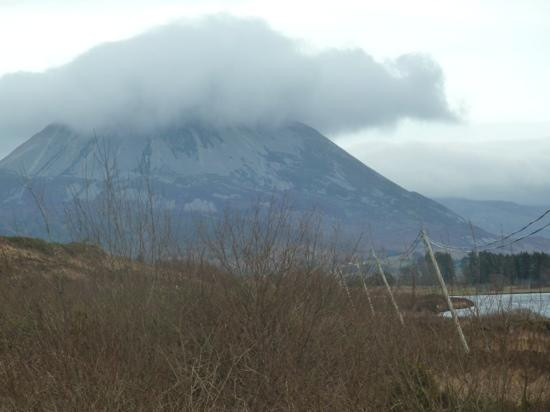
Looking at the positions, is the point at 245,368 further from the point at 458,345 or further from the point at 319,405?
the point at 458,345

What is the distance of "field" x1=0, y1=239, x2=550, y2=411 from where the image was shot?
32.0 ft

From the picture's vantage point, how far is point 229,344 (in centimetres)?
1255

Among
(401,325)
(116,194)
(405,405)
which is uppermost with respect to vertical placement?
(116,194)

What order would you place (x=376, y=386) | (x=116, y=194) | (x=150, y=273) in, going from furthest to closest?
(x=116, y=194)
(x=150, y=273)
(x=376, y=386)

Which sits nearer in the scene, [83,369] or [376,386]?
[83,369]

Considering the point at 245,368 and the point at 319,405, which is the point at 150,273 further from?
the point at 319,405

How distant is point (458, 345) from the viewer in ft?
33.6

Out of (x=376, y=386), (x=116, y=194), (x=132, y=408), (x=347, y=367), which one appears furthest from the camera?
(x=116, y=194)

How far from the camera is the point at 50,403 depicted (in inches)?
364

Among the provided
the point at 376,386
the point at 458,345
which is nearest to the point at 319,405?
the point at 376,386

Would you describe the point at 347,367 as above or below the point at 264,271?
below

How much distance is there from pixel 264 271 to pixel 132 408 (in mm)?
4603

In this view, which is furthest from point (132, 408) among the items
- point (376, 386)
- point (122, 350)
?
point (376, 386)

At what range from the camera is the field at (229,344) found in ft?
32.0
